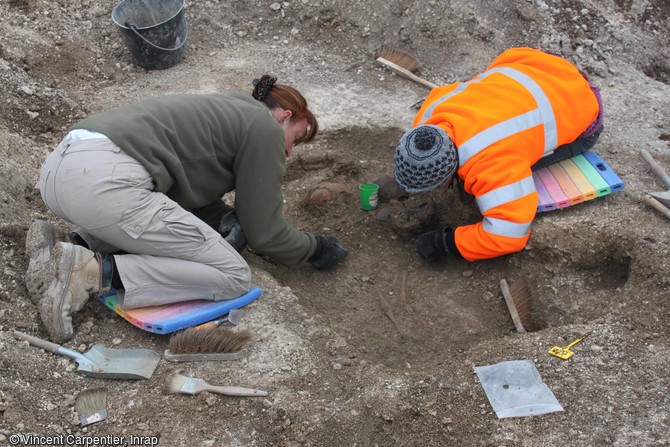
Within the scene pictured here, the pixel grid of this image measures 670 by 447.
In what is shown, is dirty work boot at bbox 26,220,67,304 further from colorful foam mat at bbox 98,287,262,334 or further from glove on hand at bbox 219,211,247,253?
glove on hand at bbox 219,211,247,253

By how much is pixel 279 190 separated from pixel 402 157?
0.68 metres

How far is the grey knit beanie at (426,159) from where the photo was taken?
3318 mm

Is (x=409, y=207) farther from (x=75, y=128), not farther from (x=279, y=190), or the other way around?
(x=75, y=128)

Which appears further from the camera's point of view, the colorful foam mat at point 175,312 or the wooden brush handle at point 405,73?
the wooden brush handle at point 405,73

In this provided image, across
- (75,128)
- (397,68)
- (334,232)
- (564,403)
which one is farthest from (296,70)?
(564,403)

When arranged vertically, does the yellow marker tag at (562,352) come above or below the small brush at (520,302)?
above

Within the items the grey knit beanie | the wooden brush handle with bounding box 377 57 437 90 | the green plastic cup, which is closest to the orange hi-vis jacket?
the grey knit beanie

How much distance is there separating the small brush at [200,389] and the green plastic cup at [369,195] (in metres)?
1.81

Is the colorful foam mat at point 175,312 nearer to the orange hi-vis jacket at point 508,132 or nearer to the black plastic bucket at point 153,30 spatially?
the orange hi-vis jacket at point 508,132

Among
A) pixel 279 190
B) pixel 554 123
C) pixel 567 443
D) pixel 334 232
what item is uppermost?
pixel 554 123

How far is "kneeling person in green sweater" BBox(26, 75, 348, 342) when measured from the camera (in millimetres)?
2875

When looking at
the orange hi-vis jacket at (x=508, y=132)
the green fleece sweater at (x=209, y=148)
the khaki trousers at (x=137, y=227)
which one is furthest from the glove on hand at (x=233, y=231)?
the orange hi-vis jacket at (x=508, y=132)

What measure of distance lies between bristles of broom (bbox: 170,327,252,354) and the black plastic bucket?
3267 mm

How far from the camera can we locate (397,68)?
18.1 ft
